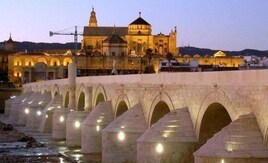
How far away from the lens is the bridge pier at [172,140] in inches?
662

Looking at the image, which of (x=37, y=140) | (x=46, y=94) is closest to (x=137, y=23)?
(x=46, y=94)

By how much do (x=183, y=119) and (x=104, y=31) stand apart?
3628 inches

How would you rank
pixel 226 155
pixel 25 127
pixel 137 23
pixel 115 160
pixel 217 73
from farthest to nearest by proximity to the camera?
1. pixel 137 23
2. pixel 25 127
3. pixel 115 160
4. pixel 217 73
5. pixel 226 155

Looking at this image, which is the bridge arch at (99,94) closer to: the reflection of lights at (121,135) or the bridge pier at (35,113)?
the reflection of lights at (121,135)

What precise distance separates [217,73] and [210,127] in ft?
6.35

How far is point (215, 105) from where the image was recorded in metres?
16.1

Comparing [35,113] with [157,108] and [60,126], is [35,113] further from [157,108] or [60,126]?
[157,108]

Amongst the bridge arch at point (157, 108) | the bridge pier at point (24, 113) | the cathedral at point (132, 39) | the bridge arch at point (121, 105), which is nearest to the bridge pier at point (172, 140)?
the bridge arch at point (157, 108)

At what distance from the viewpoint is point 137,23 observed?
104 m

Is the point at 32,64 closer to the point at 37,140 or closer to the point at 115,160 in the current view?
the point at 37,140

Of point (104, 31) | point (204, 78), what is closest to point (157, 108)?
point (204, 78)

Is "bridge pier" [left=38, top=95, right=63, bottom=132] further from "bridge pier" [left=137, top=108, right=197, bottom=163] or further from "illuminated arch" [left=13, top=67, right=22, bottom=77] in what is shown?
"illuminated arch" [left=13, top=67, right=22, bottom=77]

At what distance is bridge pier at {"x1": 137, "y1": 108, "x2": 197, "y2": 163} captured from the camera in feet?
55.2

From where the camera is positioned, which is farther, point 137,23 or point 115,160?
point 137,23
